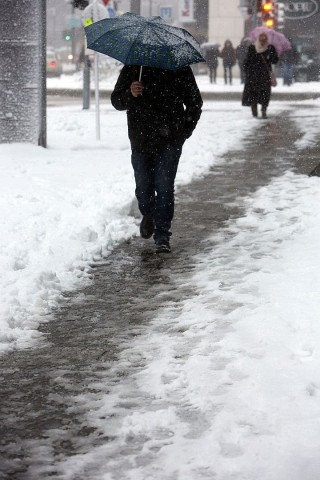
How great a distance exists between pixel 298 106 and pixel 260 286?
20088mm

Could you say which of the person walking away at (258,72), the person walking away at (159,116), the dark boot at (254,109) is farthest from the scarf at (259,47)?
the person walking away at (159,116)

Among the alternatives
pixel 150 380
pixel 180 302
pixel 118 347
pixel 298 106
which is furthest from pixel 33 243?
pixel 298 106

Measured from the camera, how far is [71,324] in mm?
5645

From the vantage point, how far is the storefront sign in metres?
45.3

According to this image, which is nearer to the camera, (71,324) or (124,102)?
(71,324)

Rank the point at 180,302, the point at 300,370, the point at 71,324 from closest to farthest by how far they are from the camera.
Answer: the point at 300,370, the point at 71,324, the point at 180,302

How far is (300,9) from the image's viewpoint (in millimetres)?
45375

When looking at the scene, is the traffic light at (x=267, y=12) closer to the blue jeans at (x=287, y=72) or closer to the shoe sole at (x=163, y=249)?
the blue jeans at (x=287, y=72)

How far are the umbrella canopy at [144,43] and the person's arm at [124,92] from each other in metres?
0.21

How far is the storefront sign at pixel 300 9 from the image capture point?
149 ft

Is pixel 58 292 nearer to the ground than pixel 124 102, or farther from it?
nearer to the ground

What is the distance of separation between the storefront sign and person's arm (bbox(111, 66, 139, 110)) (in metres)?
39.8

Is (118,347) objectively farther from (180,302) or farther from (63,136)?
(63,136)

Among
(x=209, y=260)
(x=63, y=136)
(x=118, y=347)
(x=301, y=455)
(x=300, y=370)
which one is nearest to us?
(x=301, y=455)
